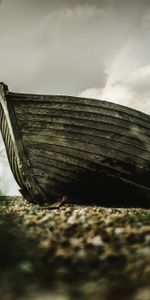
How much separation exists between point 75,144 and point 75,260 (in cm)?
528

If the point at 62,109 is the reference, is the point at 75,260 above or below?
below

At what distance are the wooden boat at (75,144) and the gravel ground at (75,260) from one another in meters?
3.42

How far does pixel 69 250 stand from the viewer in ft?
13.5

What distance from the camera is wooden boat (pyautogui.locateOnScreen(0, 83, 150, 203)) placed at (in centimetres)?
892

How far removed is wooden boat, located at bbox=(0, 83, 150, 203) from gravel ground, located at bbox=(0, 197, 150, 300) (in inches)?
135

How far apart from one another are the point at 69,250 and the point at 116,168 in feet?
17.0

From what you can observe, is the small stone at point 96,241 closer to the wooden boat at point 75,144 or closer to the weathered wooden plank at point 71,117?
the wooden boat at point 75,144

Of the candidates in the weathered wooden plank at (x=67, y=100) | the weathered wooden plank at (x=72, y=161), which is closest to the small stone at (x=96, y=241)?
the weathered wooden plank at (x=72, y=161)

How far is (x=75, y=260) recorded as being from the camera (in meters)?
3.81

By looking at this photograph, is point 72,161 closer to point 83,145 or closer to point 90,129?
point 83,145

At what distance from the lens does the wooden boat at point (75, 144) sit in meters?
8.92

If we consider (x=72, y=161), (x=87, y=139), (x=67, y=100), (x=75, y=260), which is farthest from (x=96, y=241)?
(x=67, y=100)

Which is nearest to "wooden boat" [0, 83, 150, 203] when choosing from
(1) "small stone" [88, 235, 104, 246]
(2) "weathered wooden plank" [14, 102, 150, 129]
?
(2) "weathered wooden plank" [14, 102, 150, 129]

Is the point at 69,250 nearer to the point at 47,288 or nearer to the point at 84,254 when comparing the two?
the point at 84,254
